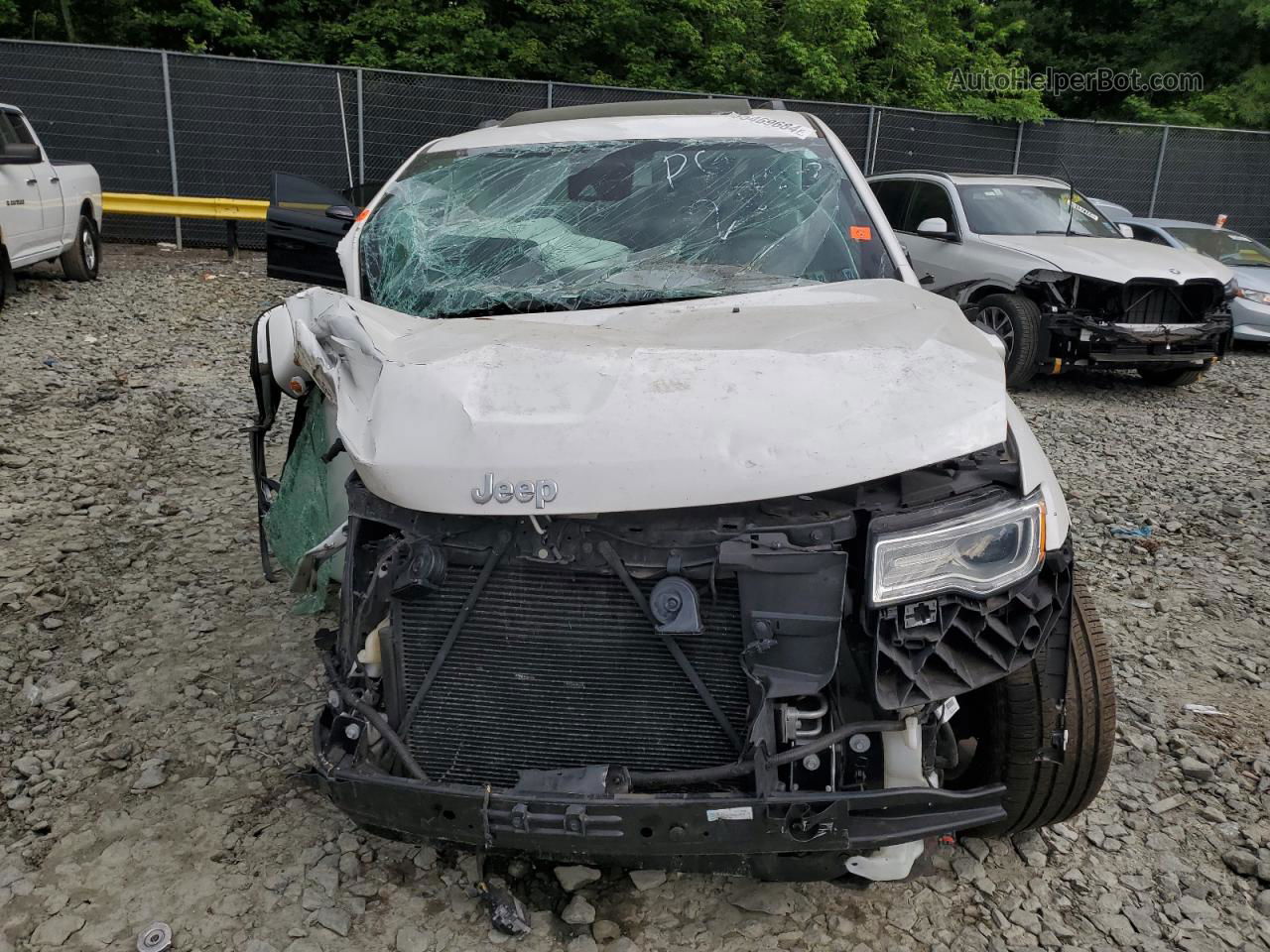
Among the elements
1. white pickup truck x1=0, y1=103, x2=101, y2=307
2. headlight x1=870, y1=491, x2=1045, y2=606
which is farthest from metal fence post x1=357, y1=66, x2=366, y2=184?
headlight x1=870, y1=491, x2=1045, y2=606

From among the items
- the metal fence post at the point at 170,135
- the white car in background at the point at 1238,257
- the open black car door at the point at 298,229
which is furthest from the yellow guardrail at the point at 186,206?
the white car in background at the point at 1238,257

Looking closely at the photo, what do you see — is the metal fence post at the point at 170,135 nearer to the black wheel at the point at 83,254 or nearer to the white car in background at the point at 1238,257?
the black wheel at the point at 83,254

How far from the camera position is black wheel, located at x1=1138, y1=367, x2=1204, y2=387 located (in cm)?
815

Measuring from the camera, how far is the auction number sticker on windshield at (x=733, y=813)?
191 centimetres

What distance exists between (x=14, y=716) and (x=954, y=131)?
47.5 ft

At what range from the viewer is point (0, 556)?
4.16m

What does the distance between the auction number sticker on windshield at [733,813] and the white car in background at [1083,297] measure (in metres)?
6.12

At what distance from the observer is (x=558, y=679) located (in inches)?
81.7

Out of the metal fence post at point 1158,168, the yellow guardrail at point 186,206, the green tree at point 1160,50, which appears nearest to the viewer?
the yellow guardrail at point 186,206

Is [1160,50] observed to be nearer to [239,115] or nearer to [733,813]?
[239,115]

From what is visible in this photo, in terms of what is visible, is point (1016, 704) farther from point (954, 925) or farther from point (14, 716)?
point (14, 716)

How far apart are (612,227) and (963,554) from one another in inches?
72.8

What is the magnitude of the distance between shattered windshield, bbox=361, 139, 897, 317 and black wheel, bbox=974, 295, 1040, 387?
4.34 meters

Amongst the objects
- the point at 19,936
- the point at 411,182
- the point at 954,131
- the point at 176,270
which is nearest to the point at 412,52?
the point at 176,270
